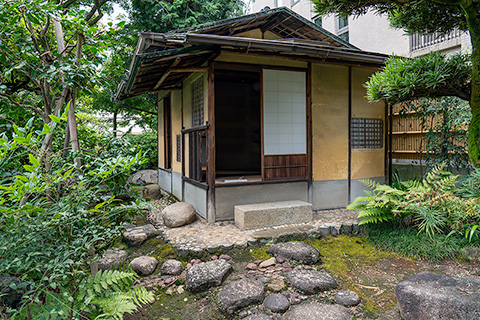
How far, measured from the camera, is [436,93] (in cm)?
493

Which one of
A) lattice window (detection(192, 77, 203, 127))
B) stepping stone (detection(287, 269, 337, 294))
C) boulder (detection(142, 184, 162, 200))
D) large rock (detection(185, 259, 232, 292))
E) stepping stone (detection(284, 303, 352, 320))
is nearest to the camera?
stepping stone (detection(284, 303, 352, 320))

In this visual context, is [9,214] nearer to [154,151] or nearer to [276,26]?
[276,26]

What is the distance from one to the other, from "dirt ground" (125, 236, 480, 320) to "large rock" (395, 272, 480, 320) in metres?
0.32

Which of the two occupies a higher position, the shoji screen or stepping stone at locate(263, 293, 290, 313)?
the shoji screen

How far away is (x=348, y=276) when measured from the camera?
409 cm

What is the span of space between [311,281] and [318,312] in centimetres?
58

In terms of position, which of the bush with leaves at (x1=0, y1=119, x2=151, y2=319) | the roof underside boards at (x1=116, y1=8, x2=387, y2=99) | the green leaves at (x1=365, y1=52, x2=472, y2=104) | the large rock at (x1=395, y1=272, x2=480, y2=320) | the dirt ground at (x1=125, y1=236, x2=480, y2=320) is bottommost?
the dirt ground at (x1=125, y1=236, x2=480, y2=320)

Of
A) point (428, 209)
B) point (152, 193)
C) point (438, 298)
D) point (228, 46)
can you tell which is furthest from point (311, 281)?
point (152, 193)

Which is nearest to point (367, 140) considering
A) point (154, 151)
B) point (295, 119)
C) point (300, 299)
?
point (295, 119)

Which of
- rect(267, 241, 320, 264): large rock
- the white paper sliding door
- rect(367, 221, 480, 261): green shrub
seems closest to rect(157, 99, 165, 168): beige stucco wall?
the white paper sliding door

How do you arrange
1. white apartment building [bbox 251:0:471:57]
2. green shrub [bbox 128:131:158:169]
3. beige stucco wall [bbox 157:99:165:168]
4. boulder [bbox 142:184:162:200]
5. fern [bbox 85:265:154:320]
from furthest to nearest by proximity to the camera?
green shrub [bbox 128:131:158:169] → beige stucco wall [bbox 157:99:165:168] → white apartment building [bbox 251:0:471:57] → boulder [bbox 142:184:162:200] → fern [bbox 85:265:154:320]

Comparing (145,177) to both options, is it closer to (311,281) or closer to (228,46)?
(228,46)

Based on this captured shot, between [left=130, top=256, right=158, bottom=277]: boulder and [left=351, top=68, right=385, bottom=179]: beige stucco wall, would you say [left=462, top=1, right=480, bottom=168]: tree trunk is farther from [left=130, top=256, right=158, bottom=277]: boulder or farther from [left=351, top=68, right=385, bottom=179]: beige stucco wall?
[left=130, top=256, right=158, bottom=277]: boulder

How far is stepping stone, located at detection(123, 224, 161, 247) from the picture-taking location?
17.7 feet
